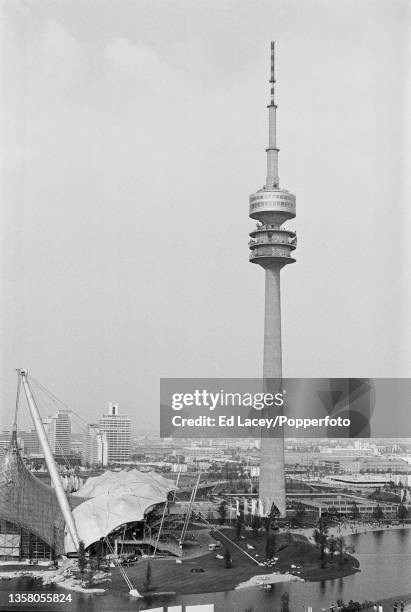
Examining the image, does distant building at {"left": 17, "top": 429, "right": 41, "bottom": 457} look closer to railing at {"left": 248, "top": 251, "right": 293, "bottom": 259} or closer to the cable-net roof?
the cable-net roof

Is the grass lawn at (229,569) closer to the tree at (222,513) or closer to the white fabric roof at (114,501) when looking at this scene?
the white fabric roof at (114,501)

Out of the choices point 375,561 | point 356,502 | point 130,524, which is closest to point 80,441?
point 130,524

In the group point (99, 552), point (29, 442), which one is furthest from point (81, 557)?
point (29, 442)

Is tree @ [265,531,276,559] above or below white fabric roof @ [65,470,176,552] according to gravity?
below

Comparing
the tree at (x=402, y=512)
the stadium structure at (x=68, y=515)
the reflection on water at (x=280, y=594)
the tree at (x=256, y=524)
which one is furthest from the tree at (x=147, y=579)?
the tree at (x=402, y=512)

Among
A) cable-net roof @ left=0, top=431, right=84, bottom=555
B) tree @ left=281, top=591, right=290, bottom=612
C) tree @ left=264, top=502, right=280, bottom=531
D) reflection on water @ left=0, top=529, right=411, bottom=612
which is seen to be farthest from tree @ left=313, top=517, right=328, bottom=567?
cable-net roof @ left=0, top=431, right=84, bottom=555

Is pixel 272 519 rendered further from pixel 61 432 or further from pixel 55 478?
pixel 55 478
